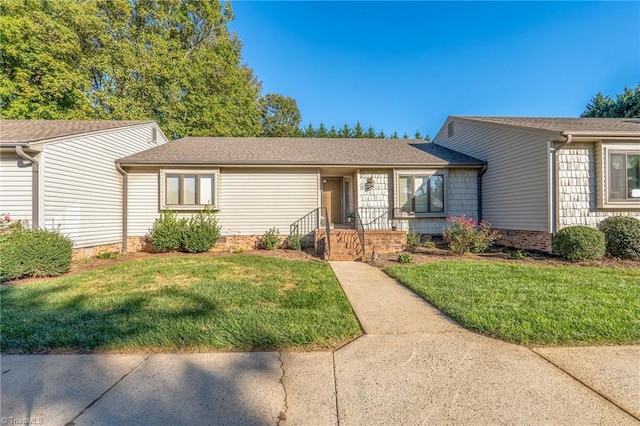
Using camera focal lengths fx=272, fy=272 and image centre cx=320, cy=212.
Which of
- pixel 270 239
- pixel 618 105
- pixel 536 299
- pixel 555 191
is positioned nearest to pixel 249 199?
pixel 270 239

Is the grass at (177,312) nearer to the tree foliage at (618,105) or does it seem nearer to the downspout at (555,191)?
the downspout at (555,191)

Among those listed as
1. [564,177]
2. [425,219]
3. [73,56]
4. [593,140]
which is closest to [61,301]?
[425,219]

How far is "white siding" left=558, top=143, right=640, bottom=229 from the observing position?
781 cm

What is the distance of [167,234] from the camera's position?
29.2 ft

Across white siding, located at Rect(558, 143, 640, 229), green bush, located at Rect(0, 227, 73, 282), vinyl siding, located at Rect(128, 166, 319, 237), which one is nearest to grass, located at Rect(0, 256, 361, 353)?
green bush, located at Rect(0, 227, 73, 282)

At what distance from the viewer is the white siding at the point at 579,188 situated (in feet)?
25.6

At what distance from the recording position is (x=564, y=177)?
7.82 m

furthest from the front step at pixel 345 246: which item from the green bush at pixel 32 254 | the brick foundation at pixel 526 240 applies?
the green bush at pixel 32 254

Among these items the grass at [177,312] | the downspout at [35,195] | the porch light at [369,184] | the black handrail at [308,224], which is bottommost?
the grass at [177,312]

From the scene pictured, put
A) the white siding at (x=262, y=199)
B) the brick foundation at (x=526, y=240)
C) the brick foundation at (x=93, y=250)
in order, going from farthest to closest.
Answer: the white siding at (x=262, y=199) → the brick foundation at (x=526, y=240) → the brick foundation at (x=93, y=250)

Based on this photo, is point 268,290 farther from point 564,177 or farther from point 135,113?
point 135,113

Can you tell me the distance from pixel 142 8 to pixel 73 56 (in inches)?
213

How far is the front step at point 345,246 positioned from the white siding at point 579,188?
581cm

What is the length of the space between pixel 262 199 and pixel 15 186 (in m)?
6.30
